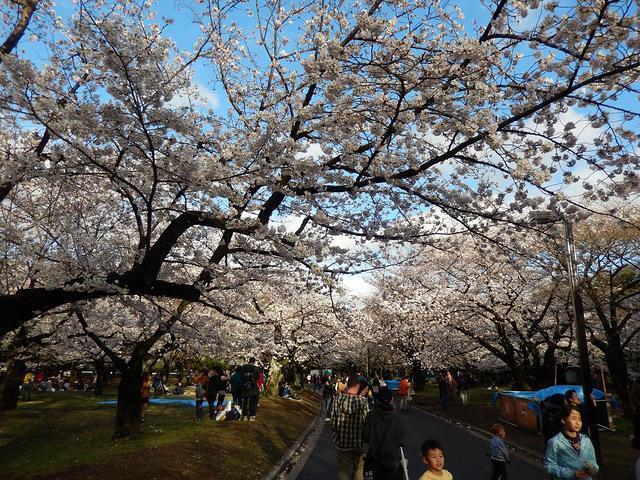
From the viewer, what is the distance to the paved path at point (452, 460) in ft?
30.1

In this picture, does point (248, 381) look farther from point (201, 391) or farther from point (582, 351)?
point (582, 351)

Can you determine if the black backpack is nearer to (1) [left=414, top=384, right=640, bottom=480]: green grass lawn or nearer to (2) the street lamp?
(1) [left=414, top=384, right=640, bottom=480]: green grass lawn

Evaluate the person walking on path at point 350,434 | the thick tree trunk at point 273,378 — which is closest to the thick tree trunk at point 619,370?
the person walking on path at point 350,434

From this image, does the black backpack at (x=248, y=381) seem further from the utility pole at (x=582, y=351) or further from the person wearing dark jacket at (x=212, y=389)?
the utility pole at (x=582, y=351)

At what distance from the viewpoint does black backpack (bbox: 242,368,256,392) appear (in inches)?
576

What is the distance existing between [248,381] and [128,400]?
411 centimetres

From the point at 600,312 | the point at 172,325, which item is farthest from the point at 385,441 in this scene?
the point at 600,312

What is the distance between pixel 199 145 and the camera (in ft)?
22.6

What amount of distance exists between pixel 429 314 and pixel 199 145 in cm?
1869

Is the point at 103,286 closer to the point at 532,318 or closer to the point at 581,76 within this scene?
the point at 581,76

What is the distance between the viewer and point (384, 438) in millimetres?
5633

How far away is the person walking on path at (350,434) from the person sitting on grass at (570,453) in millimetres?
2319

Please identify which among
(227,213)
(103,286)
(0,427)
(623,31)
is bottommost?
(0,427)

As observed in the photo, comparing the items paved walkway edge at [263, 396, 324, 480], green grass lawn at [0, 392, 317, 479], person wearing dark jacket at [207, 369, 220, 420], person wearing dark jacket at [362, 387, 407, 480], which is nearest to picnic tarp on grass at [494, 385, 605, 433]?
paved walkway edge at [263, 396, 324, 480]
